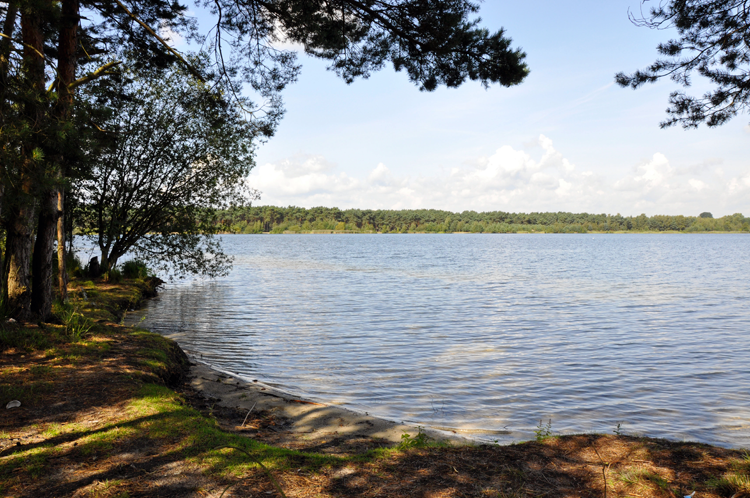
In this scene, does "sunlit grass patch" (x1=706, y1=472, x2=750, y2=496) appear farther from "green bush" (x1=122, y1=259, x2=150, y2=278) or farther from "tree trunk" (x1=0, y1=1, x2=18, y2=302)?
"green bush" (x1=122, y1=259, x2=150, y2=278)

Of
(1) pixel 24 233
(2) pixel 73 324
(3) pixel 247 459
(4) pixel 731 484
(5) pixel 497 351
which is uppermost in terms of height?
(1) pixel 24 233

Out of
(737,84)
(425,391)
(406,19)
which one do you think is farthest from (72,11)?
(737,84)

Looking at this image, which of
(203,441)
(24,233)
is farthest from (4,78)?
(203,441)

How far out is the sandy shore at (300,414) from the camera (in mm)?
6281

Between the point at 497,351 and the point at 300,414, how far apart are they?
22.7 ft

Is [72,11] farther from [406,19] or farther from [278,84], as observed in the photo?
[406,19]

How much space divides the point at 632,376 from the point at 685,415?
2.36 metres

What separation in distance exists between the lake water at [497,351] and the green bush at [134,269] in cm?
192

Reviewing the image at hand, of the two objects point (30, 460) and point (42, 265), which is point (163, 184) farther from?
point (30, 460)

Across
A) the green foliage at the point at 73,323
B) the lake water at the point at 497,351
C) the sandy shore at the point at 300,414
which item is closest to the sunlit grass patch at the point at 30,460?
the sandy shore at the point at 300,414

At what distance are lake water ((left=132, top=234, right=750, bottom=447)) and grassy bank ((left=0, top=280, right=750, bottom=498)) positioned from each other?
225 centimetres

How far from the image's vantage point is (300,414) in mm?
7156

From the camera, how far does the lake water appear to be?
26.6 feet

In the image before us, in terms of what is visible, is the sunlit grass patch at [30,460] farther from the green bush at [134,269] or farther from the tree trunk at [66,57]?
the green bush at [134,269]
